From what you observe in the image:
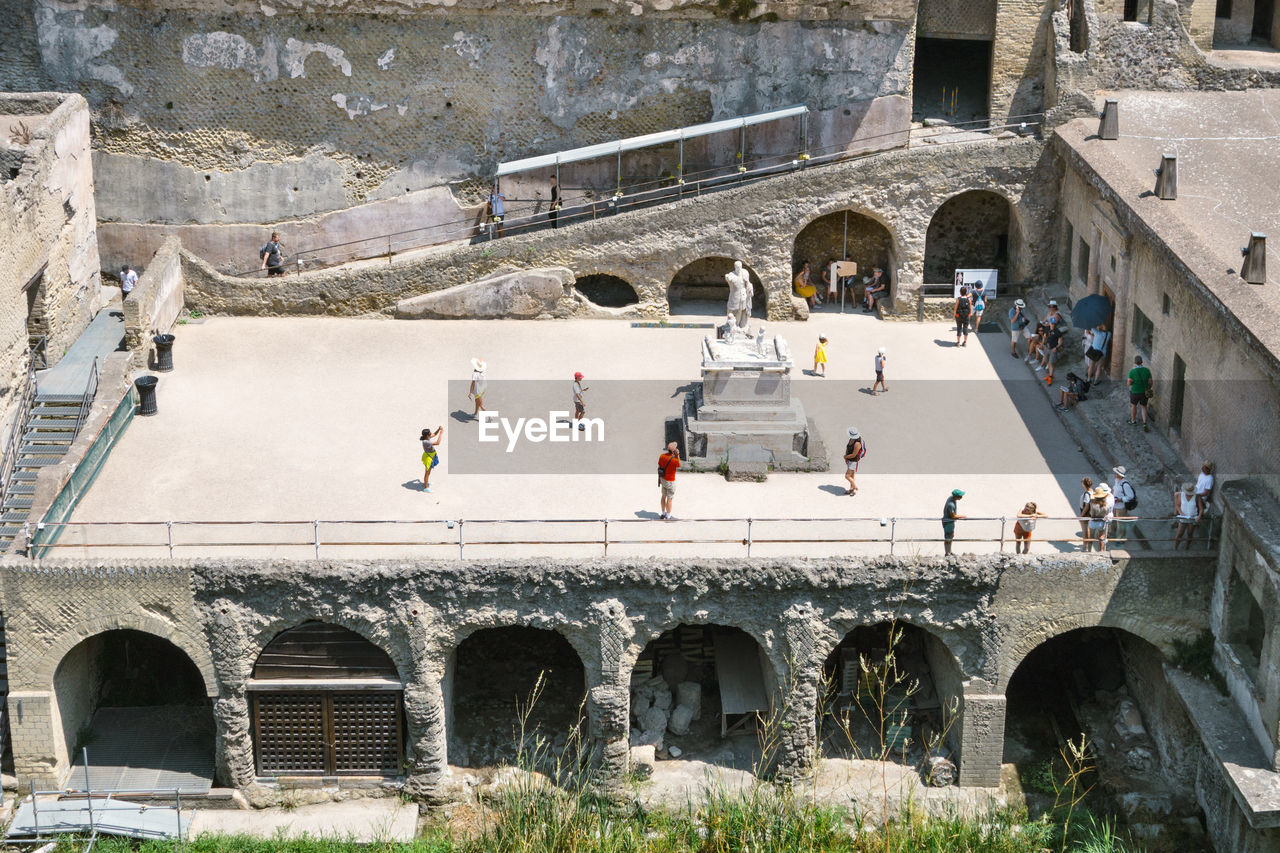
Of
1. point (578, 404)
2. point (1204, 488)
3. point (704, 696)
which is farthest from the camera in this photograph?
point (578, 404)

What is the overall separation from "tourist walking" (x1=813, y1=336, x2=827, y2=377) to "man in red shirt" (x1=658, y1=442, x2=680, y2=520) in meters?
7.06

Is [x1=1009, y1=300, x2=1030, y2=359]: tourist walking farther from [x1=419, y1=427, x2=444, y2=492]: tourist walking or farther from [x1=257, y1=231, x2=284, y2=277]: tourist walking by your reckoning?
[x1=257, y1=231, x2=284, y2=277]: tourist walking

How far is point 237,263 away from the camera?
147ft

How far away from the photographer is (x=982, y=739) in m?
33.8

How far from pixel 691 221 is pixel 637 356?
3560mm

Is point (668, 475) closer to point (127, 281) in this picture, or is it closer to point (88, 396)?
point (88, 396)

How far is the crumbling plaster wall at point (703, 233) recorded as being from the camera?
42.8 m

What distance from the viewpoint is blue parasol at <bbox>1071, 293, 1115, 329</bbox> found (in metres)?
38.9

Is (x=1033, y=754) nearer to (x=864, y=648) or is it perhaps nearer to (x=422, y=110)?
(x=864, y=648)

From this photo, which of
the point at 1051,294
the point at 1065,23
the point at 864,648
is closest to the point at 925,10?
the point at 1065,23

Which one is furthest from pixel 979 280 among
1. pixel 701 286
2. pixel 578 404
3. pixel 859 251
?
pixel 578 404

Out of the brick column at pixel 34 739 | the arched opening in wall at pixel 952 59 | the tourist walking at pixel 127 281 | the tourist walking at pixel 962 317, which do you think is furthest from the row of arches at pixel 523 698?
the arched opening in wall at pixel 952 59

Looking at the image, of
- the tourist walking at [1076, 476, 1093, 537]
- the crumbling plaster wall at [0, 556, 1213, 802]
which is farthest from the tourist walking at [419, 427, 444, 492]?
the tourist walking at [1076, 476, 1093, 537]

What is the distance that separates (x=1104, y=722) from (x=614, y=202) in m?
16.4
